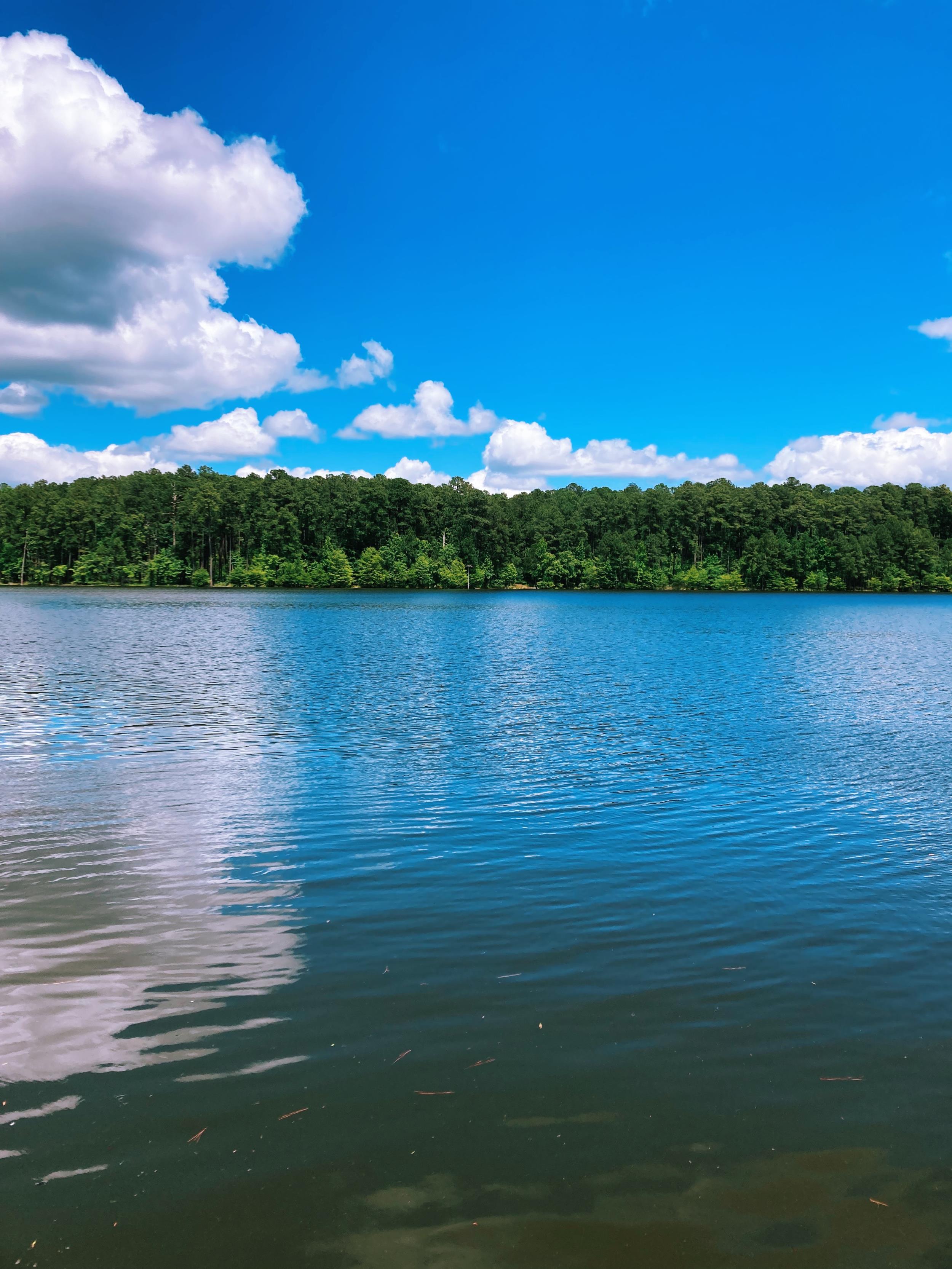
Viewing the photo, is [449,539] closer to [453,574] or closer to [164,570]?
[453,574]

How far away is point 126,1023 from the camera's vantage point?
696cm

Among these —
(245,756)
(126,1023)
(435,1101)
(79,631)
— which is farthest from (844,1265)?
(79,631)

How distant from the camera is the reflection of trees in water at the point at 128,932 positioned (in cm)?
671

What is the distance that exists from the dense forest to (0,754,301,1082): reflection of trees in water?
523ft

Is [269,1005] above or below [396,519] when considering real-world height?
below

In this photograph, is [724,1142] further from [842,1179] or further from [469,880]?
[469,880]

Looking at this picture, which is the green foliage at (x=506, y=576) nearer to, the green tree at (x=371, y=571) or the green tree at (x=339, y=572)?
the green tree at (x=371, y=571)

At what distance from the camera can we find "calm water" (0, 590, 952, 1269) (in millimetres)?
4832

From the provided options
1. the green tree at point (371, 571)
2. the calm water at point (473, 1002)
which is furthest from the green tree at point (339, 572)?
the calm water at point (473, 1002)

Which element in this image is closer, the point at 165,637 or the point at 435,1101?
the point at 435,1101

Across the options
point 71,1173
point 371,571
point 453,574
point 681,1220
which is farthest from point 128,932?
point 371,571

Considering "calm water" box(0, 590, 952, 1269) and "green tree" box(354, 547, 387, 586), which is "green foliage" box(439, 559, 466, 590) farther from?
"calm water" box(0, 590, 952, 1269)

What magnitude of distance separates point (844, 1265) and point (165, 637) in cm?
5096

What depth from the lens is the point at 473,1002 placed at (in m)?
7.42
